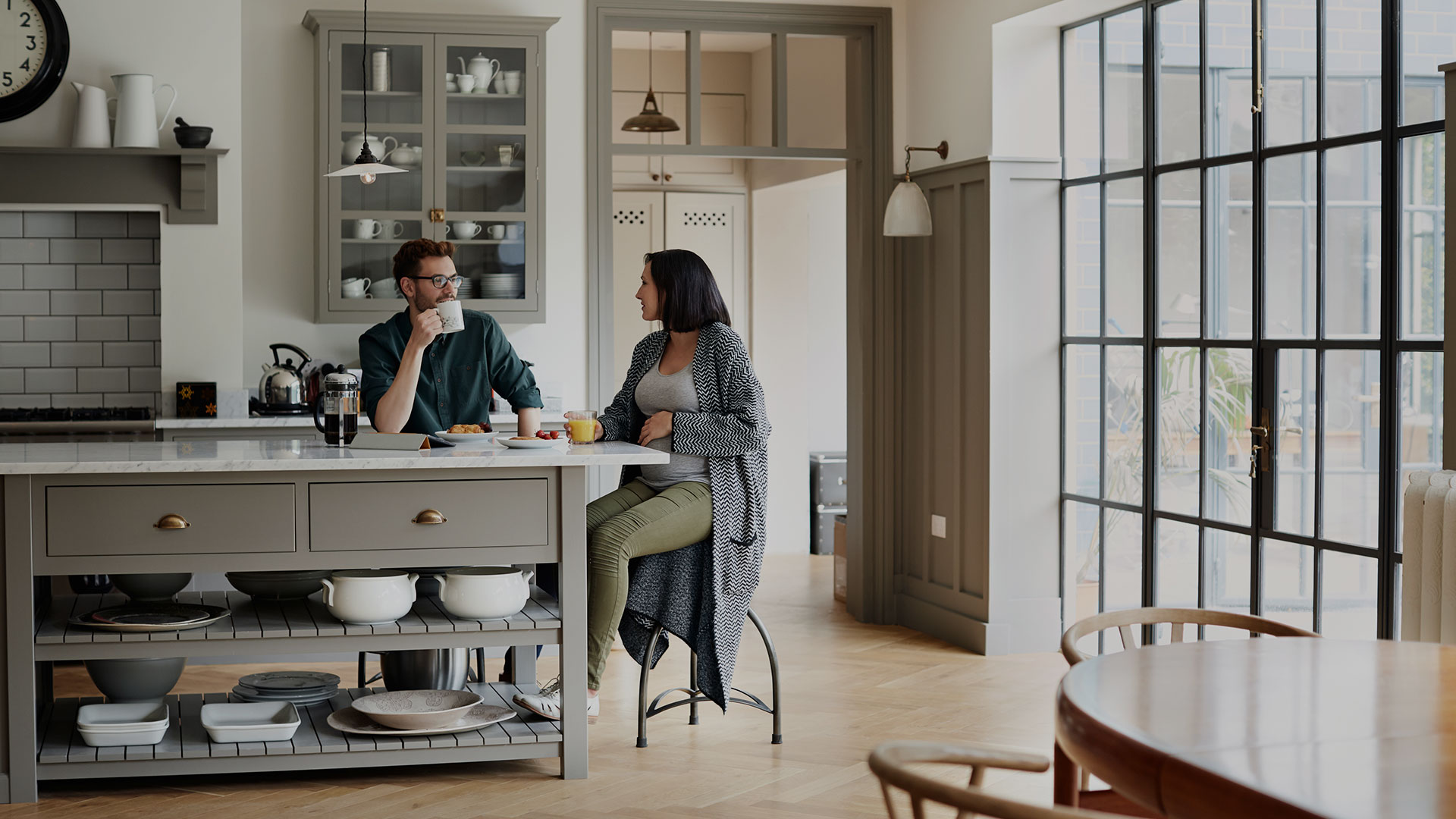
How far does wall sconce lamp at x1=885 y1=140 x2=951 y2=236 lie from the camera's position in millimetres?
5352

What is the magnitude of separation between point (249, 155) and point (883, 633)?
11.1 ft

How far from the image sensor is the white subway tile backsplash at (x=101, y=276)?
573 cm

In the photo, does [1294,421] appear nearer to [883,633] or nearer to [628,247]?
[883,633]

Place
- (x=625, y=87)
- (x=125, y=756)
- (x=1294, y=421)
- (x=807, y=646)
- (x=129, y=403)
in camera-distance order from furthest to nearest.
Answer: (x=625, y=87) < (x=129, y=403) < (x=807, y=646) < (x=1294, y=421) < (x=125, y=756)

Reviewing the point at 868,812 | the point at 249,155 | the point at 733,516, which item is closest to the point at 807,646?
the point at 733,516

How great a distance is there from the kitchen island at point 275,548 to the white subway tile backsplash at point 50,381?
7.62 ft

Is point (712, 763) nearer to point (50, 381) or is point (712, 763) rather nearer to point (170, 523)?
point (170, 523)

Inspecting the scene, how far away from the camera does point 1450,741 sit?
1.59m

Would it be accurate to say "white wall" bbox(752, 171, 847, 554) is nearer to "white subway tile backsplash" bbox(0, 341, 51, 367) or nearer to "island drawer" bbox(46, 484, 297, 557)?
"white subway tile backsplash" bbox(0, 341, 51, 367)

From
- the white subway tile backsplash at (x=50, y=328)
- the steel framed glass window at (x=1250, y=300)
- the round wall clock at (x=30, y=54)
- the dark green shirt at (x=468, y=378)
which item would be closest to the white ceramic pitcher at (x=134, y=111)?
the round wall clock at (x=30, y=54)

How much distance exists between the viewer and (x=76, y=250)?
5719mm

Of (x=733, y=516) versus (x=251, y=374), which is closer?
(x=733, y=516)

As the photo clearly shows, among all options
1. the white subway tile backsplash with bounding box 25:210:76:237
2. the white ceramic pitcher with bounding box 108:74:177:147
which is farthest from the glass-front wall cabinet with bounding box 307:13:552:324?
the white subway tile backsplash with bounding box 25:210:76:237

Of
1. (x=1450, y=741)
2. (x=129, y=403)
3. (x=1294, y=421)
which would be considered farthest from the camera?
(x=129, y=403)
